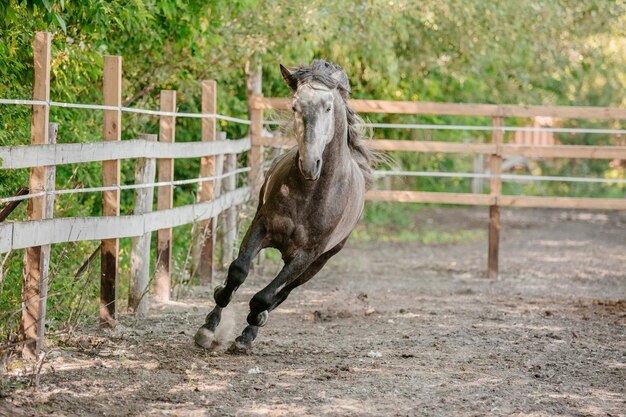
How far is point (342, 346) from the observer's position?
6.68 meters

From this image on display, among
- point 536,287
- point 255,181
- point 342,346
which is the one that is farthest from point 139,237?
point 536,287

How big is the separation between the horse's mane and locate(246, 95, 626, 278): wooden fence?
3.38m

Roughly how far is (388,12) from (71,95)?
5.01 metres

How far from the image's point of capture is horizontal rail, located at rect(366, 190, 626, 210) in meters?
10.8

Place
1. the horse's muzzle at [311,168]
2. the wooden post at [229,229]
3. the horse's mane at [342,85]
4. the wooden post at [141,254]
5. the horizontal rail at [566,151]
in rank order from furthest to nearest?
the horizontal rail at [566,151] → the wooden post at [229,229] → the wooden post at [141,254] → the horse's mane at [342,85] → the horse's muzzle at [311,168]

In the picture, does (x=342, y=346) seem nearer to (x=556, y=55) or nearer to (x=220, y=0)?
(x=220, y=0)

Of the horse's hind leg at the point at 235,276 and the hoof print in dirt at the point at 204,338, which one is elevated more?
the horse's hind leg at the point at 235,276

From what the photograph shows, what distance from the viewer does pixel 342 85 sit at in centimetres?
617

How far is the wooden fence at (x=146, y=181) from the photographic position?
5.42 m

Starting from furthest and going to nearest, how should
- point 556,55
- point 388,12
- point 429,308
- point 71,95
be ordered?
1. point 556,55
2. point 388,12
3. point 429,308
4. point 71,95

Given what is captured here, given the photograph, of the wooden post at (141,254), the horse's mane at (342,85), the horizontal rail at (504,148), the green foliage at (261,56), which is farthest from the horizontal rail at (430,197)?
the wooden post at (141,254)

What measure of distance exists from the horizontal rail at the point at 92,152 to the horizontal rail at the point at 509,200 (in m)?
2.91

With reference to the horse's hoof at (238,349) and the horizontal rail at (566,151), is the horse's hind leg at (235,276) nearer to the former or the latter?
the horse's hoof at (238,349)

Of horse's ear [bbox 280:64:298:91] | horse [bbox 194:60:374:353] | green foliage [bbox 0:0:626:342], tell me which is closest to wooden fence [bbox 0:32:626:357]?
green foliage [bbox 0:0:626:342]
